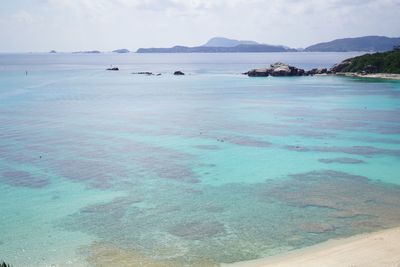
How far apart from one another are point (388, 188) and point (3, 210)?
85.8ft

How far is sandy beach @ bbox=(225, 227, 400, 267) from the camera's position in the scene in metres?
19.6

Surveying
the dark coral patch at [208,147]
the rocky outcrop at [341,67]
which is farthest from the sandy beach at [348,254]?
the rocky outcrop at [341,67]

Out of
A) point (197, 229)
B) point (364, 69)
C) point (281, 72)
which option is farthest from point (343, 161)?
point (281, 72)

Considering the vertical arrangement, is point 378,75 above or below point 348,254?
above

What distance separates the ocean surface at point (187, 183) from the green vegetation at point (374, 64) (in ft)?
232

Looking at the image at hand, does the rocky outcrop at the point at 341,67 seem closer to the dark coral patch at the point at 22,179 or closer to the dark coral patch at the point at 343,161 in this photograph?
the dark coral patch at the point at 343,161

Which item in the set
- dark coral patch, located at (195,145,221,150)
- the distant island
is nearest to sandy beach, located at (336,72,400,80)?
the distant island

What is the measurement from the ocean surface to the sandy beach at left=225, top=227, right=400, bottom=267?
838 mm

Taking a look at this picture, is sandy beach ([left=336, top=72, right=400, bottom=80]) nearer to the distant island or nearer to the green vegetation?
the distant island

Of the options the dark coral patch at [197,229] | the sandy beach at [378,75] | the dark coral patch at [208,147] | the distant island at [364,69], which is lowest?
the dark coral patch at [197,229]

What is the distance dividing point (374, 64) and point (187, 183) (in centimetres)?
11765

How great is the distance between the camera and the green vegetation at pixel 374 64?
128 metres

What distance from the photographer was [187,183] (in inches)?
1283

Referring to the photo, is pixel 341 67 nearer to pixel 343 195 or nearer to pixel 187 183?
pixel 343 195
